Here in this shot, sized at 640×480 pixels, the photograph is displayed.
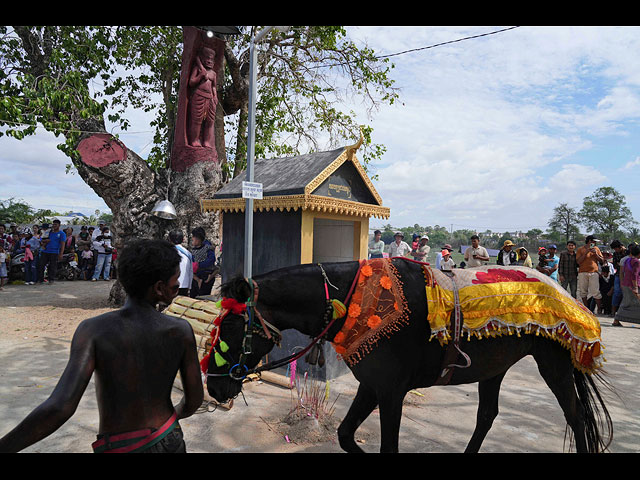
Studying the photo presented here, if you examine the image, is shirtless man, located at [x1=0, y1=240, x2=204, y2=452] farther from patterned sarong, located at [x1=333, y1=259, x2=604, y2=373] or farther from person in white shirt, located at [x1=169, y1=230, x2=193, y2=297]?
person in white shirt, located at [x1=169, y1=230, x2=193, y2=297]

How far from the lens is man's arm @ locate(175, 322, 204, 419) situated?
5.38 feet

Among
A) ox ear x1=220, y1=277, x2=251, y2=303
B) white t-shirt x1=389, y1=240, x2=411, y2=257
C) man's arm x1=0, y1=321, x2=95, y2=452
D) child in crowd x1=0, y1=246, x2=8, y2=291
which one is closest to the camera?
man's arm x1=0, y1=321, x2=95, y2=452

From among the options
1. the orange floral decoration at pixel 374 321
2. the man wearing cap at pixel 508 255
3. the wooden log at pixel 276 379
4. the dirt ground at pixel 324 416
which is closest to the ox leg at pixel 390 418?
the orange floral decoration at pixel 374 321

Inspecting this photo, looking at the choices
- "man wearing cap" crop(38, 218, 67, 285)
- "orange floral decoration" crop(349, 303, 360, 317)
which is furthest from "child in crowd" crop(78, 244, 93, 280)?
"orange floral decoration" crop(349, 303, 360, 317)

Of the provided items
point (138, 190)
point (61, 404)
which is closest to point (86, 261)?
point (138, 190)

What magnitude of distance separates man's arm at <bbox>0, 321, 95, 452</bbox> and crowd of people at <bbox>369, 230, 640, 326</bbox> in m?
7.72

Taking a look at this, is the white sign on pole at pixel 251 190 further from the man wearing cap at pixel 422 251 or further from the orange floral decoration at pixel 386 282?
the man wearing cap at pixel 422 251

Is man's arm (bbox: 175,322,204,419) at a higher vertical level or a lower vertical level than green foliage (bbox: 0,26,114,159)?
lower

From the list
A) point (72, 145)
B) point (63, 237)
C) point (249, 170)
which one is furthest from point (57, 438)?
point (63, 237)

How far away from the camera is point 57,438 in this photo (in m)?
3.68

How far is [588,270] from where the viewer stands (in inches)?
403

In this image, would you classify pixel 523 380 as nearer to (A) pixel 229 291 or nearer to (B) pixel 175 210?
(A) pixel 229 291

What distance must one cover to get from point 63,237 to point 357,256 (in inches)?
438

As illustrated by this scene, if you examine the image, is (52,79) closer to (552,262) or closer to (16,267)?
(16,267)
